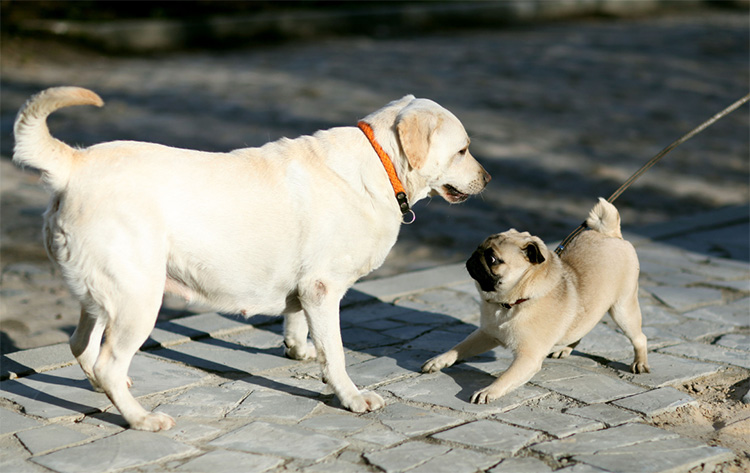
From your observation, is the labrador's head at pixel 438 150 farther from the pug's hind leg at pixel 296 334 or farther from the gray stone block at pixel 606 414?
the gray stone block at pixel 606 414

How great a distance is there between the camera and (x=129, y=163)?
395cm

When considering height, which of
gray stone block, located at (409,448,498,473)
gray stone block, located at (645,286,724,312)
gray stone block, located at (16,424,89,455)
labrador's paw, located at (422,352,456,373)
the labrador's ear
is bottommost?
gray stone block, located at (645,286,724,312)

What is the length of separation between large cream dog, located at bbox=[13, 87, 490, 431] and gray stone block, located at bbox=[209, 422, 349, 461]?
35cm

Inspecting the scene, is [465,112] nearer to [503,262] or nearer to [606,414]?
[503,262]

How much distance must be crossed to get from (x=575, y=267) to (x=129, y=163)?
2489 millimetres

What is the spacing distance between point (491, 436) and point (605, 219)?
166cm

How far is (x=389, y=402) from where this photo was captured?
441 centimetres

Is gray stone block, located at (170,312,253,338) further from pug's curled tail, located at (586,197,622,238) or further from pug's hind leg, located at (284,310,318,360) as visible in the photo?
pug's curled tail, located at (586,197,622,238)

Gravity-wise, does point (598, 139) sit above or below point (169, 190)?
below

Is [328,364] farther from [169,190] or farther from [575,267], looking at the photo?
[575,267]

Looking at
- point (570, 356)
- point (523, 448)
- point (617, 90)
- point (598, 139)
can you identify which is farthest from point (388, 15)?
point (523, 448)

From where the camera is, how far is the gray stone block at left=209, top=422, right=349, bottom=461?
3.79 metres

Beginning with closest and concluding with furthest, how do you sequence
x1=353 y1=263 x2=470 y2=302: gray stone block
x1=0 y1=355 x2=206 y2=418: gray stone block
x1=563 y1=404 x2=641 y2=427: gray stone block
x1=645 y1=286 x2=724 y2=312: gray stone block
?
x1=563 y1=404 x2=641 y2=427: gray stone block → x1=0 y1=355 x2=206 y2=418: gray stone block → x1=645 y1=286 x2=724 y2=312: gray stone block → x1=353 y1=263 x2=470 y2=302: gray stone block

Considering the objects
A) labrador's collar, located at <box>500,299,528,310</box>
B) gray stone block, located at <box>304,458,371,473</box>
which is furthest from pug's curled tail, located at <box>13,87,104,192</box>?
labrador's collar, located at <box>500,299,528,310</box>
